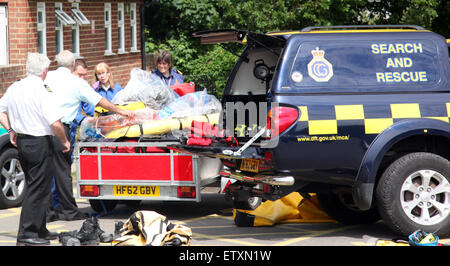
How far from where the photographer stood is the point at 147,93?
10141mm

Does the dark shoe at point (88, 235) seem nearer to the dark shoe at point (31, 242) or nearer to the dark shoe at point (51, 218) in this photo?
the dark shoe at point (31, 242)

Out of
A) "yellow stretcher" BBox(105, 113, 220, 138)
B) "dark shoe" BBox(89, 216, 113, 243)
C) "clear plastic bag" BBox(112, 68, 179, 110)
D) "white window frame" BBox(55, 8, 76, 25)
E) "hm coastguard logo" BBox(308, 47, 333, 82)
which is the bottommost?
"dark shoe" BBox(89, 216, 113, 243)

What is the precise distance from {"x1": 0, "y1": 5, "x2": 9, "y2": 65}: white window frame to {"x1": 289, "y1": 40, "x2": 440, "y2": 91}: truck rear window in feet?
43.4

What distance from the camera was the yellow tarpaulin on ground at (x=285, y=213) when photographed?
910 centimetres

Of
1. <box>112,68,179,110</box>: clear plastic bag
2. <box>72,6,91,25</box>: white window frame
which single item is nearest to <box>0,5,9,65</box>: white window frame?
<box>72,6,91,25</box>: white window frame

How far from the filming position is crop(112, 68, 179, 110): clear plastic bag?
10.1 meters

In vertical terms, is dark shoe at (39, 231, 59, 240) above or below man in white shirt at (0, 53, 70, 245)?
below

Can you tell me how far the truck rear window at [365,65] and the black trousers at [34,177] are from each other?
96.9 inches

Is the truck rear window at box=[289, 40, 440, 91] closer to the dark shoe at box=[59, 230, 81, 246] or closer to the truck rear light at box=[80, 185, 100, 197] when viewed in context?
the dark shoe at box=[59, 230, 81, 246]

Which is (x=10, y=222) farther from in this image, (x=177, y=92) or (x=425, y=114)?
(x=425, y=114)

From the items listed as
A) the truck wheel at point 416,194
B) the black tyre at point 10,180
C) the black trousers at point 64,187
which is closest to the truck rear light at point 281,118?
the truck wheel at point 416,194

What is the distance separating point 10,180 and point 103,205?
54.0 inches

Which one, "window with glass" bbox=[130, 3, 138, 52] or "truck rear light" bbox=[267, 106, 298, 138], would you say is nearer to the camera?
"truck rear light" bbox=[267, 106, 298, 138]
